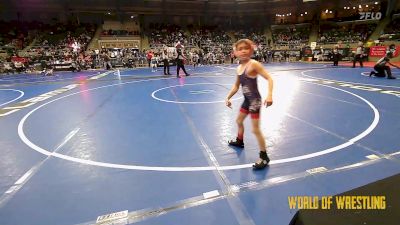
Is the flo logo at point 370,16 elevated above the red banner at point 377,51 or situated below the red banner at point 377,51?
above

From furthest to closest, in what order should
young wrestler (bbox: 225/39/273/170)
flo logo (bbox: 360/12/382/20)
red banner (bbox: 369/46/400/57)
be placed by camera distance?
flo logo (bbox: 360/12/382/20), red banner (bbox: 369/46/400/57), young wrestler (bbox: 225/39/273/170)

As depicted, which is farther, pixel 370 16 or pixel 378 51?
pixel 370 16

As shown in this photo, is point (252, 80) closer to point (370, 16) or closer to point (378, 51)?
point (378, 51)

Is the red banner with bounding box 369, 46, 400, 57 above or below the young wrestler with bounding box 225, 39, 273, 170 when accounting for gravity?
above

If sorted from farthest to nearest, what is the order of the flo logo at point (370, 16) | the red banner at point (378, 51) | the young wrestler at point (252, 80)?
the flo logo at point (370, 16), the red banner at point (378, 51), the young wrestler at point (252, 80)

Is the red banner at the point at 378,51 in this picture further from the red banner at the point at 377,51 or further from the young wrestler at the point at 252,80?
the young wrestler at the point at 252,80

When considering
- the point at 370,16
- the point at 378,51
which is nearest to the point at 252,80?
the point at 378,51

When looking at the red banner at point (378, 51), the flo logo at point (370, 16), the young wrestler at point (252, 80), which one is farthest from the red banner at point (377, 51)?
the young wrestler at point (252, 80)

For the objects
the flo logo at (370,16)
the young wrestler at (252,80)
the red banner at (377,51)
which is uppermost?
the flo logo at (370,16)

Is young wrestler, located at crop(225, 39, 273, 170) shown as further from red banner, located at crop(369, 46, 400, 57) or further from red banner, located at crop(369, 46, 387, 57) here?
red banner, located at crop(369, 46, 387, 57)

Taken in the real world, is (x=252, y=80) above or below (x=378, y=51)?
below

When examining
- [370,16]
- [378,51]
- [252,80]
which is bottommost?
[252,80]

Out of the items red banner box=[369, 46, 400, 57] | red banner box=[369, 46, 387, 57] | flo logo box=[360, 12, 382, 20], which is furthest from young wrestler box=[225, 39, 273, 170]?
flo logo box=[360, 12, 382, 20]

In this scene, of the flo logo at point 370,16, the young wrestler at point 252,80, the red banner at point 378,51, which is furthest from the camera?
the flo logo at point 370,16
